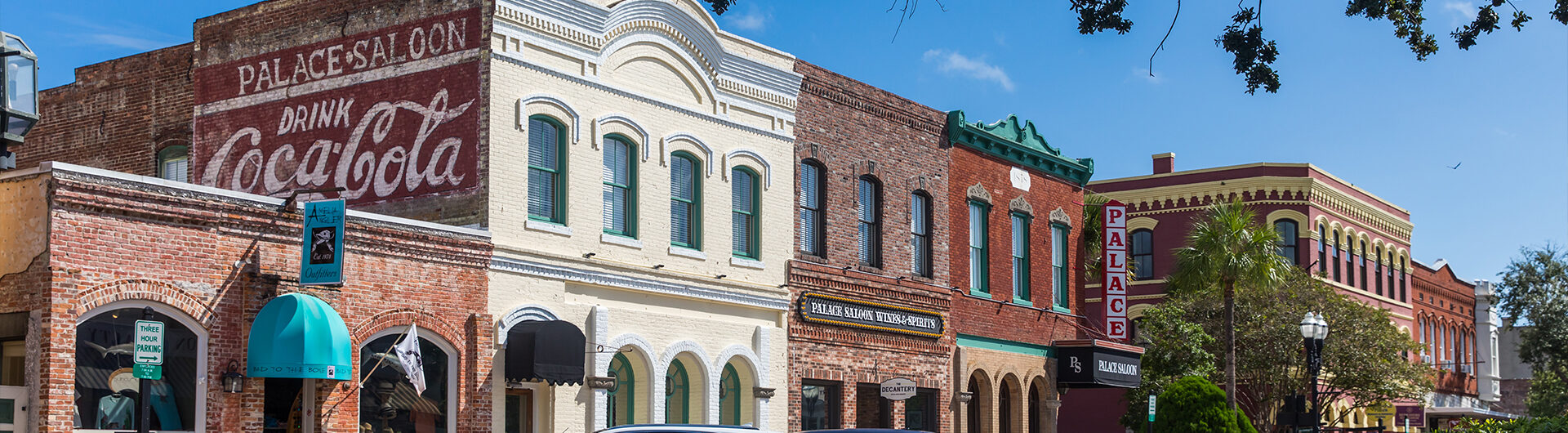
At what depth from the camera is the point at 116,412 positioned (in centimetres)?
1783

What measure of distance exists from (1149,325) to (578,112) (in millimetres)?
22118

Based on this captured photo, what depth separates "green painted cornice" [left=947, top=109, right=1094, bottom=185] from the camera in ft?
104

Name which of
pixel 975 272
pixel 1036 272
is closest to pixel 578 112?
pixel 975 272

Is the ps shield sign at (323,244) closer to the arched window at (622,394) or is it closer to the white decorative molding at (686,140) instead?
the arched window at (622,394)

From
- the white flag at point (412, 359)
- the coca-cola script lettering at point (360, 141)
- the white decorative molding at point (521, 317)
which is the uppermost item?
Answer: the coca-cola script lettering at point (360, 141)

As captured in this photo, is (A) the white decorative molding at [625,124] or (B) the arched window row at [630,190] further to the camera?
(A) the white decorative molding at [625,124]

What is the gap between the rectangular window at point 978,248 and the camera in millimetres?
32312

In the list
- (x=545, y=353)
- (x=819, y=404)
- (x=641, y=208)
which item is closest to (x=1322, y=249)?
(x=819, y=404)

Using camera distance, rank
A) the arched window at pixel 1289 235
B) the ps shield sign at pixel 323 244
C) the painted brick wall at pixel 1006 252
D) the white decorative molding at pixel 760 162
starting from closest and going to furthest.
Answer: the ps shield sign at pixel 323 244 → the white decorative molding at pixel 760 162 → the painted brick wall at pixel 1006 252 → the arched window at pixel 1289 235

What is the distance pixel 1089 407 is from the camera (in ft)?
158

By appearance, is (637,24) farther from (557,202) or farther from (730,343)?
(730,343)

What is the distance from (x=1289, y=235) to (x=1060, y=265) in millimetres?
17724

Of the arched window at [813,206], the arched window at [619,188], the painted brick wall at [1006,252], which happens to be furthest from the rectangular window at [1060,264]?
the arched window at [619,188]

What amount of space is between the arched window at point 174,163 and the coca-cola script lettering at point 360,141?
4.01 ft
